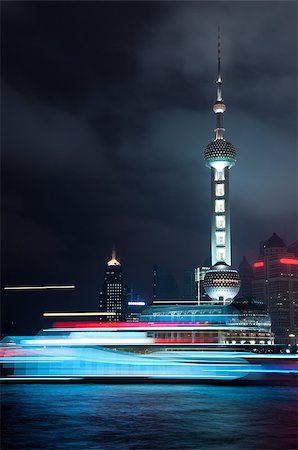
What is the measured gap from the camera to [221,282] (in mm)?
156875

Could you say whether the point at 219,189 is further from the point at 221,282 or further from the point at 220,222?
the point at 221,282

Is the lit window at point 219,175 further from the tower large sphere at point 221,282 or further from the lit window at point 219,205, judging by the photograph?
the tower large sphere at point 221,282

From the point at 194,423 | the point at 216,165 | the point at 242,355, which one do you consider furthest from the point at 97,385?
the point at 216,165

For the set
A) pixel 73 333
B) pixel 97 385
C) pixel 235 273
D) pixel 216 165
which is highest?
pixel 216 165

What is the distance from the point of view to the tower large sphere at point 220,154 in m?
166

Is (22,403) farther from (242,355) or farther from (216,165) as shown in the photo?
(216,165)

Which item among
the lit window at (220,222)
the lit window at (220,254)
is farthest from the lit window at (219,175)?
the lit window at (220,254)

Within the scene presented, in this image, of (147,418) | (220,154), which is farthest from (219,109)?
(147,418)

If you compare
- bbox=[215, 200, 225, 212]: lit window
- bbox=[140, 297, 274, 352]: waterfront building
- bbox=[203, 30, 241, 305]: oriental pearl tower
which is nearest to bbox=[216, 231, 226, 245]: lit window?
bbox=[203, 30, 241, 305]: oriental pearl tower

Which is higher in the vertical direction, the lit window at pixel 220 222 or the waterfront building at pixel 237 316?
the lit window at pixel 220 222

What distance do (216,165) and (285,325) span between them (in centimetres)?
6050

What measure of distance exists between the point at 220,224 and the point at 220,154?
19.6 m

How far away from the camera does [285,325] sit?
7608 inches

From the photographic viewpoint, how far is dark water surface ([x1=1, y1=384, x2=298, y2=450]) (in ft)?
44.7
